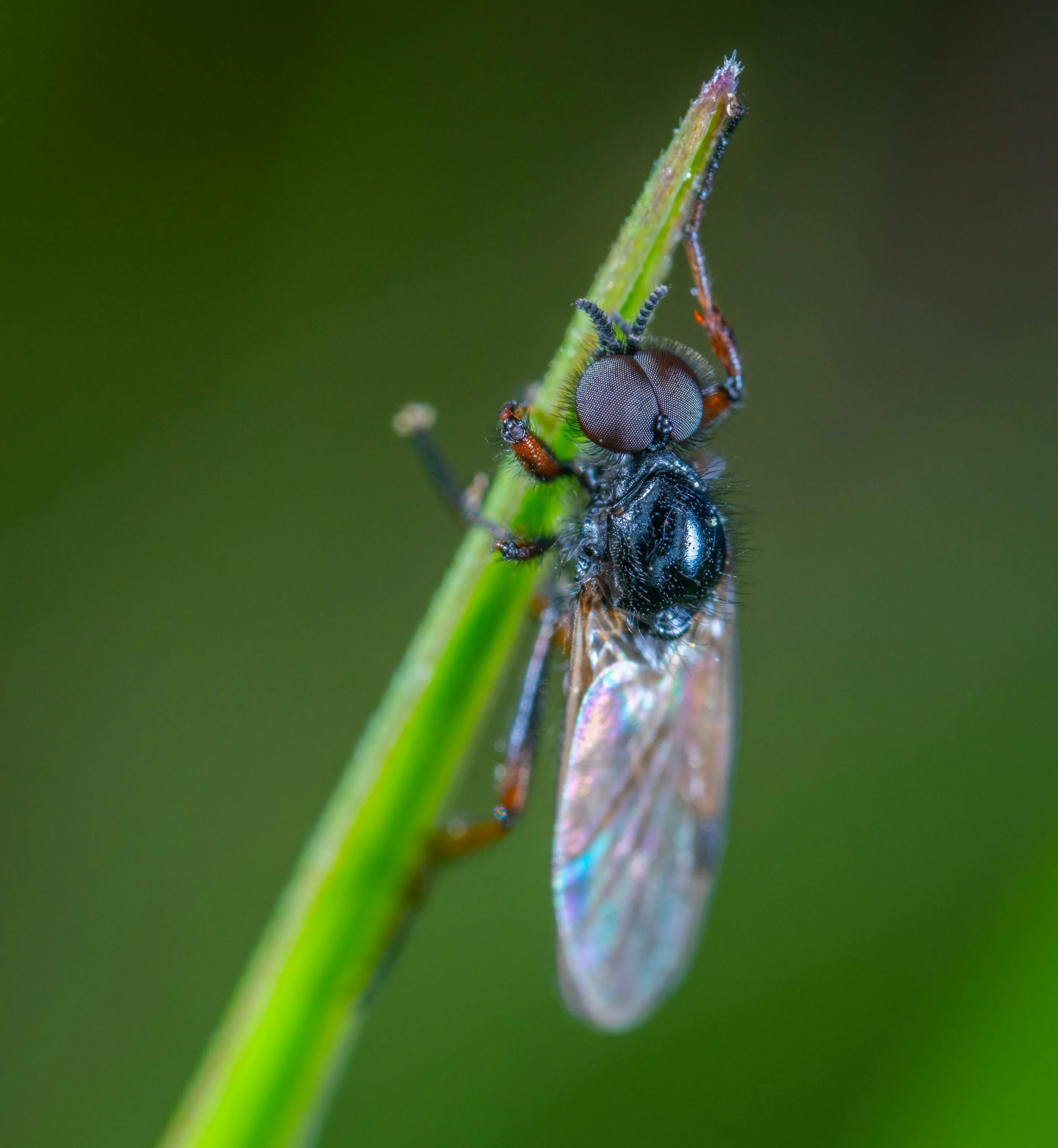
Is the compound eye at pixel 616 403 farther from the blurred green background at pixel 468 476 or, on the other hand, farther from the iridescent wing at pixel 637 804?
the blurred green background at pixel 468 476

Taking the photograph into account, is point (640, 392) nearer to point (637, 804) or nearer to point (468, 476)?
point (637, 804)

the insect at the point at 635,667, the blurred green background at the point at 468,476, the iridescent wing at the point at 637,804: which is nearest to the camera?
the insect at the point at 635,667

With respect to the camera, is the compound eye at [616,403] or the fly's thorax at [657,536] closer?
the compound eye at [616,403]

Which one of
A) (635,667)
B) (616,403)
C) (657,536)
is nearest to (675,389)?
(616,403)

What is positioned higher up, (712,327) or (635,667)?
(712,327)

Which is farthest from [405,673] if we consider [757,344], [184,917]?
[757,344]

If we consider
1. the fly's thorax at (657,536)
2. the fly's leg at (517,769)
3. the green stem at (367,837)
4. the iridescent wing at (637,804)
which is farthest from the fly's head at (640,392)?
the fly's leg at (517,769)
